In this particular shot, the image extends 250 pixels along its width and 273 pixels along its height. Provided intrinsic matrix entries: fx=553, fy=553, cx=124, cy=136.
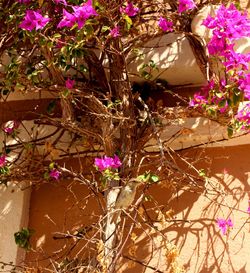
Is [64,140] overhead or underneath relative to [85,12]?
underneath

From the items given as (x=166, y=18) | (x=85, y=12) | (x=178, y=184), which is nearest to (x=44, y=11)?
(x=85, y=12)

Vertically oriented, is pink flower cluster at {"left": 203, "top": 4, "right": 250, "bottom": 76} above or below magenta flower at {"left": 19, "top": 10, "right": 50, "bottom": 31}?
below

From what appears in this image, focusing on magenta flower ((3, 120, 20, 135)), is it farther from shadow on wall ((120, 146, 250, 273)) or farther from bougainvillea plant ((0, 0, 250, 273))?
shadow on wall ((120, 146, 250, 273))

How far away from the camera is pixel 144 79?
329 cm

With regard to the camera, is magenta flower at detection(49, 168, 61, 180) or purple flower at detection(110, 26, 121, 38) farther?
magenta flower at detection(49, 168, 61, 180)

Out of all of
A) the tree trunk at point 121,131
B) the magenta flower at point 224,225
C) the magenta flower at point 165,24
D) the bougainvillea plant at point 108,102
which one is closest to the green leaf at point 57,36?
the bougainvillea plant at point 108,102

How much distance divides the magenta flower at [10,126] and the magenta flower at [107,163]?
875mm

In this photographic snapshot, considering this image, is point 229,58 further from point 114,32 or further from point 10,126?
point 10,126

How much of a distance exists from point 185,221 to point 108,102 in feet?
2.44

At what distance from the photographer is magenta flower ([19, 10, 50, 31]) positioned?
2568mm

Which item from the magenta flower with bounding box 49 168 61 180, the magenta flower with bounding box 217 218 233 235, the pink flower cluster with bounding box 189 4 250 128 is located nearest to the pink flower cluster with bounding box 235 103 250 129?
the pink flower cluster with bounding box 189 4 250 128

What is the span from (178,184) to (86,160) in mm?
587

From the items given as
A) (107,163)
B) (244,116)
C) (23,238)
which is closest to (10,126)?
(23,238)

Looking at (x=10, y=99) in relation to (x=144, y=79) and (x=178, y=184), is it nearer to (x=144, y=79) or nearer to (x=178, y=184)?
(x=144, y=79)
